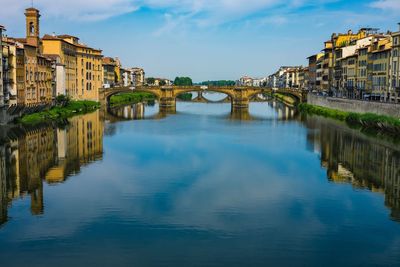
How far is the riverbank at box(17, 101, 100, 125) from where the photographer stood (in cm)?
4516

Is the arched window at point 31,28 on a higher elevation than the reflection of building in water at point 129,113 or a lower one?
higher

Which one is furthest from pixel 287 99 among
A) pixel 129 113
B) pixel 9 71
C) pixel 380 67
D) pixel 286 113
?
pixel 9 71

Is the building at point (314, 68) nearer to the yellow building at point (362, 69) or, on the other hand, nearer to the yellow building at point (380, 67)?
the yellow building at point (362, 69)

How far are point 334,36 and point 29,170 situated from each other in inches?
2463

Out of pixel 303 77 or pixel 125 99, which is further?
pixel 303 77

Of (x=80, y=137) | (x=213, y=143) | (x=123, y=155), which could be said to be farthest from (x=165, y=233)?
(x=80, y=137)

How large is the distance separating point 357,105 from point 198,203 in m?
34.9

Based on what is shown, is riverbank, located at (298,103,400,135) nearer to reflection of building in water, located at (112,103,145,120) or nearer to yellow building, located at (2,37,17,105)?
reflection of building in water, located at (112,103,145,120)

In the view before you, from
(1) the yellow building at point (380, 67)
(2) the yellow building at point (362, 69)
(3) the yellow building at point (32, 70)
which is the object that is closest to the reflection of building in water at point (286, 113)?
(2) the yellow building at point (362, 69)

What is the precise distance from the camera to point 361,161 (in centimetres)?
2859

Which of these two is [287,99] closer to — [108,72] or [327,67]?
[327,67]

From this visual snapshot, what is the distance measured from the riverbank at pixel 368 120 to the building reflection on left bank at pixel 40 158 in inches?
853

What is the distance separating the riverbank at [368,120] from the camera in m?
37.4

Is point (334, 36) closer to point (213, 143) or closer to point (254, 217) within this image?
point (213, 143)
